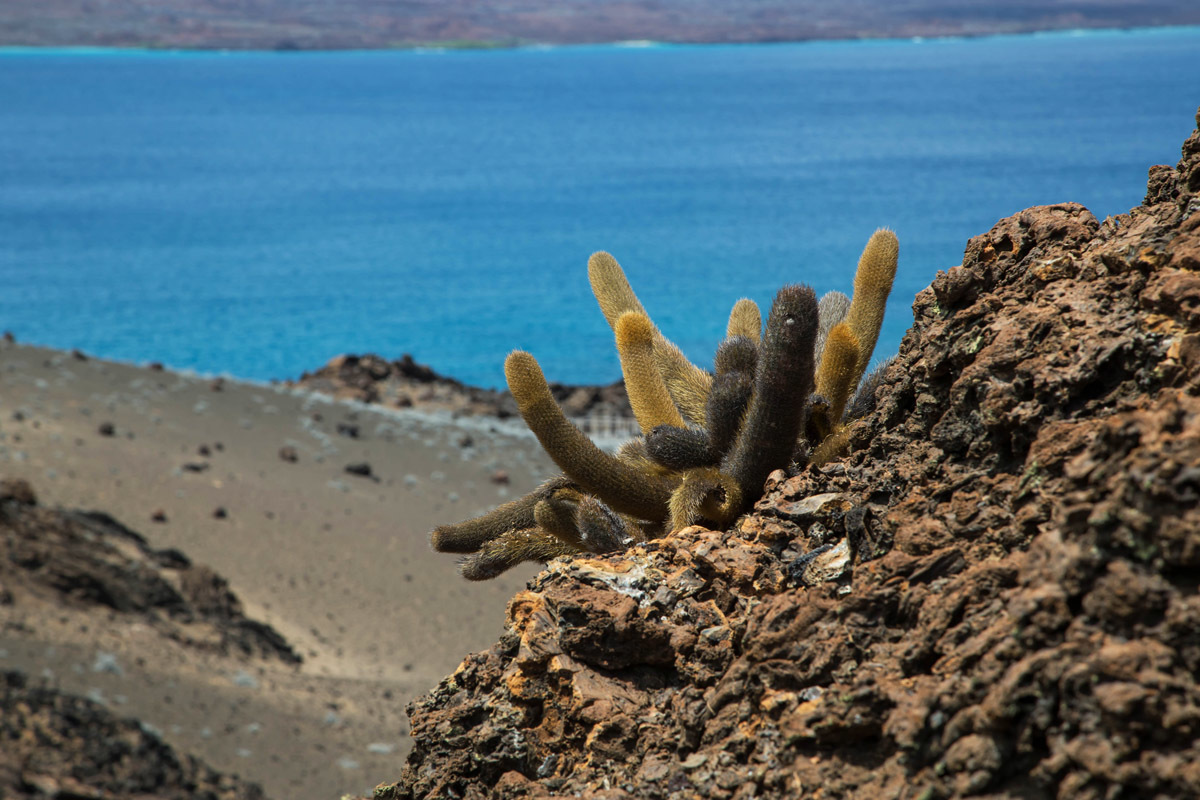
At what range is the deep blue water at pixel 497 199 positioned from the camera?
85.0 feet

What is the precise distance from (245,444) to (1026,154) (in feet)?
132

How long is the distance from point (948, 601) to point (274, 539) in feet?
28.7

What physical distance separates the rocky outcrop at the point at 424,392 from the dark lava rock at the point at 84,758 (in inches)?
298

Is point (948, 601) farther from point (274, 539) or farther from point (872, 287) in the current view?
point (274, 539)

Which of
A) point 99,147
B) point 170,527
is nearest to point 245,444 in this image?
point 170,527

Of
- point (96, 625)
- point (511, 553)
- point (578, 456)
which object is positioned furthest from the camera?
point (96, 625)

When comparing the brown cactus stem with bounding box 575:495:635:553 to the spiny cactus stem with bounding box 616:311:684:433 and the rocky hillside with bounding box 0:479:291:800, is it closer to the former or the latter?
the spiny cactus stem with bounding box 616:311:684:433

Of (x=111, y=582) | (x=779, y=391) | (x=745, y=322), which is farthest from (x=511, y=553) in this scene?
(x=111, y=582)

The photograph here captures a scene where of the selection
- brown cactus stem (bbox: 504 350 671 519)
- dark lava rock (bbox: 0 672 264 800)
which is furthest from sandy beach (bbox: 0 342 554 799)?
brown cactus stem (bbox: 504 350 671 519)

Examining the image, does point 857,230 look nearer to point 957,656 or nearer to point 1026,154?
point 1026,154

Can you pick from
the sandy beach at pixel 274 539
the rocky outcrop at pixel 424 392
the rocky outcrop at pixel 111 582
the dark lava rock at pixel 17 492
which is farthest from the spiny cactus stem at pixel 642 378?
the rocky outcrop at pixel 424 392

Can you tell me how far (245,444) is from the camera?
11281mm

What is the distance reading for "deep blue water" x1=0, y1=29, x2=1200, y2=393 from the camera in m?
25.9

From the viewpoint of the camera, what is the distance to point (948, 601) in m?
1.25
